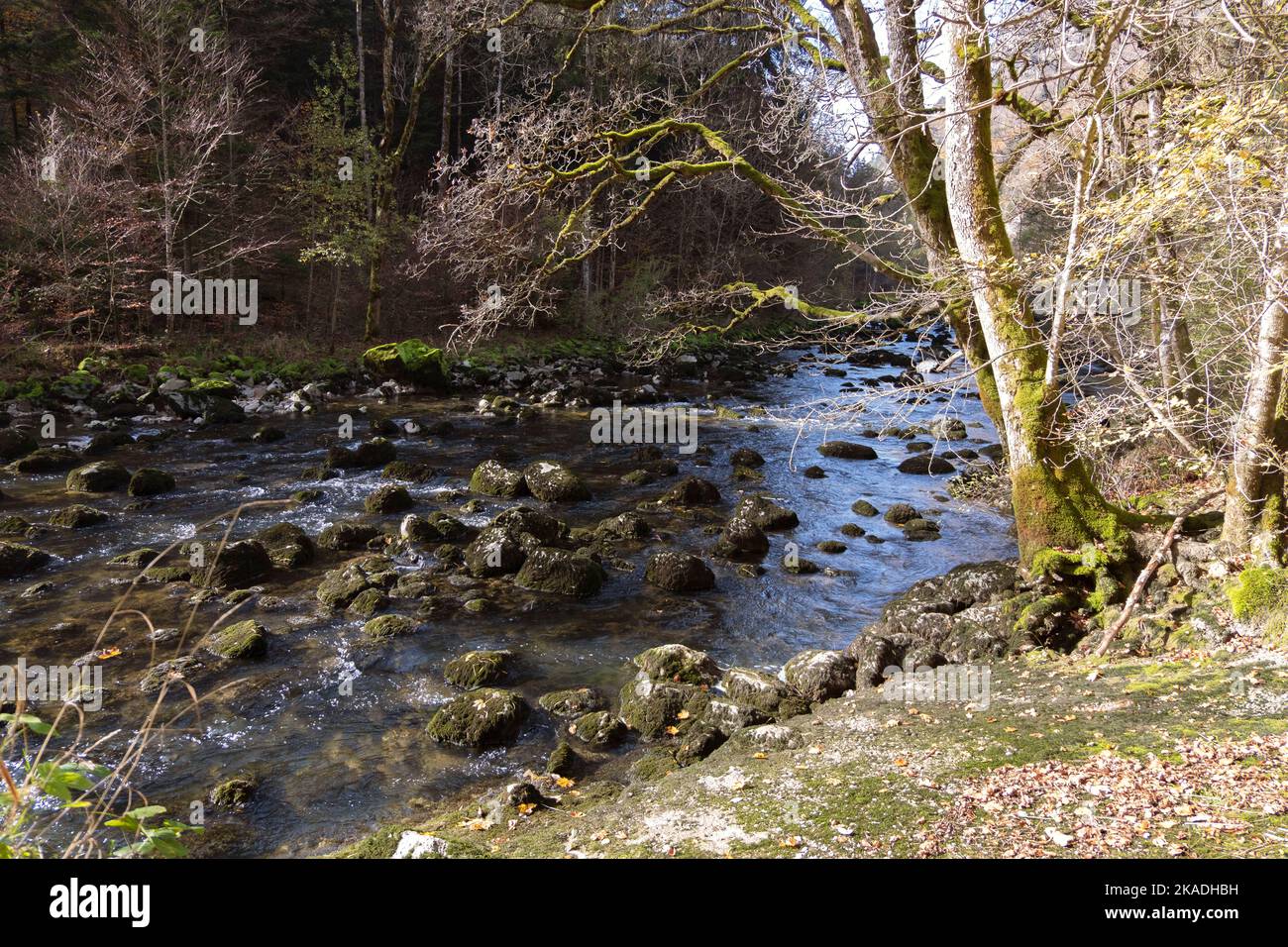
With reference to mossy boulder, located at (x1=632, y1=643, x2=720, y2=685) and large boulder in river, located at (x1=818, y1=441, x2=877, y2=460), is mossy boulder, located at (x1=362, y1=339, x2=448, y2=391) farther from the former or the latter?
mossy boulder, located at (x1=632, y1=643, x2=720, y2=685)

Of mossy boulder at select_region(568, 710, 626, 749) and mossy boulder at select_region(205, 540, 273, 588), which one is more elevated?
mossy boulder at select_region(205, 540, 273, 588)

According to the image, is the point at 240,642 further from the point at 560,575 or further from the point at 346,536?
the point at 560,575

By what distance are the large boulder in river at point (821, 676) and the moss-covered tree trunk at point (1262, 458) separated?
3292 millimetres

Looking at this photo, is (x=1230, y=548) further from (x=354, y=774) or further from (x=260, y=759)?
(x=260, y=759)

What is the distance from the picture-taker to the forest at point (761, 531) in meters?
4.72

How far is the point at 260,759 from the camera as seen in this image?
6461 millimetres

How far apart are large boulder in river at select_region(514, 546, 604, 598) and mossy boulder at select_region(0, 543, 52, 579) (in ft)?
19.3

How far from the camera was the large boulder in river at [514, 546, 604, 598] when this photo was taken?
9953 millimetres

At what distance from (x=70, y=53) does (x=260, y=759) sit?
2536 centimetres

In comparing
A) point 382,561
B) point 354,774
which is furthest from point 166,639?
point 354,774

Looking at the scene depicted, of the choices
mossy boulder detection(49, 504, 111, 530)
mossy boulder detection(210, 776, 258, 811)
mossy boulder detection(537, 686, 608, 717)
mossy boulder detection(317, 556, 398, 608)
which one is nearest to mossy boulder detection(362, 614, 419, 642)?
mossy boulder detection(317, 556, 398, 608)

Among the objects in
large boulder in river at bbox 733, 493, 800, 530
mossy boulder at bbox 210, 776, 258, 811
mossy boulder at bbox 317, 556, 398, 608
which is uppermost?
large boulder in river at bbox 733, 493, 800, 530

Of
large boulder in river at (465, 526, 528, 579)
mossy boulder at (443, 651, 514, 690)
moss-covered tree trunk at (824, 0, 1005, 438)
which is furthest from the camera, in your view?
large boulder in river at (465, 526, 528, 579)

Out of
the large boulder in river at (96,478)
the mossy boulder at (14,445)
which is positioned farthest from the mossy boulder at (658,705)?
the mossy boulder at (14,445)
